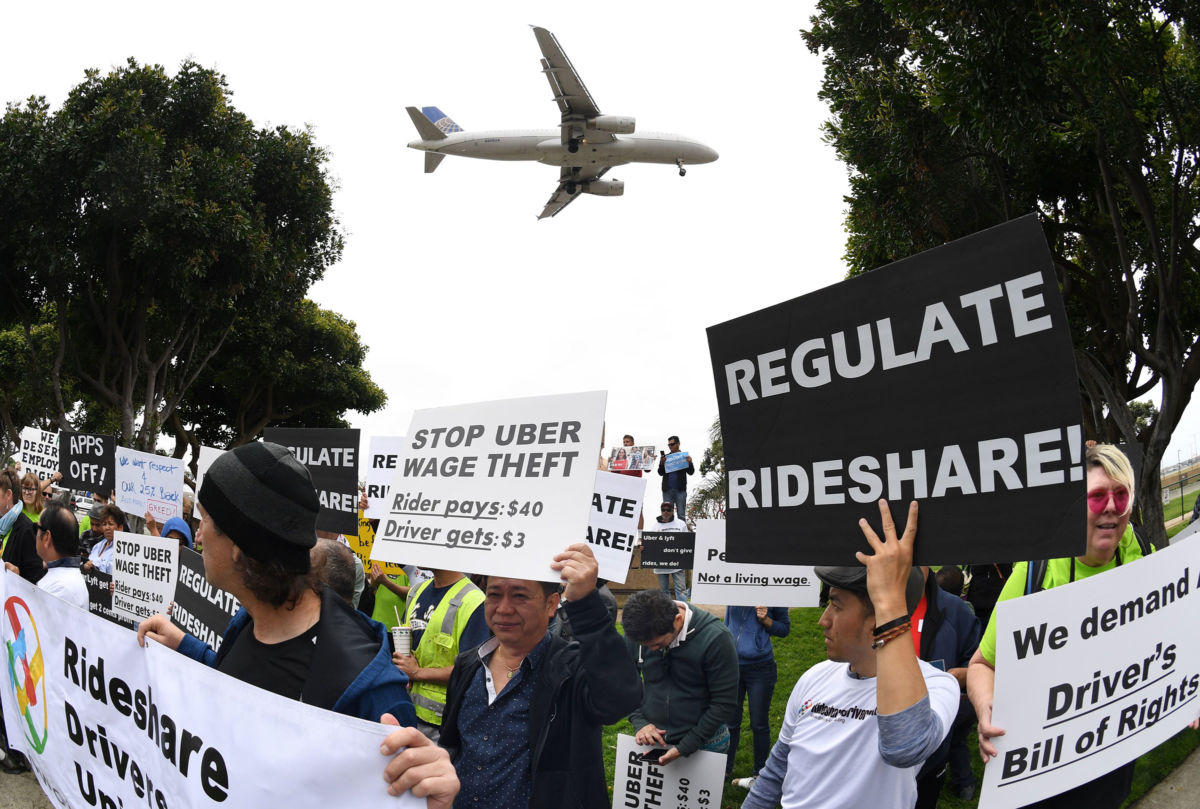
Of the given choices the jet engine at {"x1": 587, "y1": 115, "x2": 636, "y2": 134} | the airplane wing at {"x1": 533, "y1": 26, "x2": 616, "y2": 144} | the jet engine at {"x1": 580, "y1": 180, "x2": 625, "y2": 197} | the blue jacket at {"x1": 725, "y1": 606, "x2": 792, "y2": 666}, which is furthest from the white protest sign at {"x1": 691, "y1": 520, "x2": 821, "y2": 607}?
the jet engine at {"x1": 580, "y1": 180, "x2": 625, "y2": 197}

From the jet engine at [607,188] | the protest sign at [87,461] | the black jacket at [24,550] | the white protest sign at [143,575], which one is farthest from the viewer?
the jet engine at [607,188]

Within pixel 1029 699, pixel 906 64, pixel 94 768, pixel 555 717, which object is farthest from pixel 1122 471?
pixel 906 64

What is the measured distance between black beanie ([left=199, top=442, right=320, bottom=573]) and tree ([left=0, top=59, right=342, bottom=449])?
25.7 metres

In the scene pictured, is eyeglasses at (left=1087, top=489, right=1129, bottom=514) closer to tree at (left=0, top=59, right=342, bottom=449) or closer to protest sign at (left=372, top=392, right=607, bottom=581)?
protest sign at (left=372, top=392, right=607, bottom=581)

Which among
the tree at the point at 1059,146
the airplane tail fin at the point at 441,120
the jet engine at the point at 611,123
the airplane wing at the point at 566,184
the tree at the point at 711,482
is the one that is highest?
the airplane tail fin at the point at 441,120

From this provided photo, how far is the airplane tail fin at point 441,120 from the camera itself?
47.0m

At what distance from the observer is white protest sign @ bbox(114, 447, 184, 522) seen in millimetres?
8695

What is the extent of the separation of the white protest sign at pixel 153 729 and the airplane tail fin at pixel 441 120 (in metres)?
46.0

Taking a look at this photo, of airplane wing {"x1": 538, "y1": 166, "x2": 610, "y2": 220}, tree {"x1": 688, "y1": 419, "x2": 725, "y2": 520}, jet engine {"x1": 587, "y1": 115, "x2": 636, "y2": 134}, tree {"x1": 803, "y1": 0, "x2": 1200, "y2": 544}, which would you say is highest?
jet engine {"x1": 587, "y1": 115, "x2": 636, "y2": 134}

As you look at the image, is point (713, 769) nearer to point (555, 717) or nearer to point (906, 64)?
point (555, 717)

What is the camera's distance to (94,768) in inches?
112

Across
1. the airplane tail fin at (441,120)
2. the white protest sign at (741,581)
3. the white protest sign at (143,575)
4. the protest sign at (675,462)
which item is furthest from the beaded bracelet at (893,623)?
the airplane tail fin at (441,120)

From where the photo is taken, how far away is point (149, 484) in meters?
8.85

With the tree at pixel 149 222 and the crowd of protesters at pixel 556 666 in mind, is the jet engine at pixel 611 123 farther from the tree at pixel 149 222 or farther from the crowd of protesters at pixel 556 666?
the crowd of protesters at pixel 556 666
